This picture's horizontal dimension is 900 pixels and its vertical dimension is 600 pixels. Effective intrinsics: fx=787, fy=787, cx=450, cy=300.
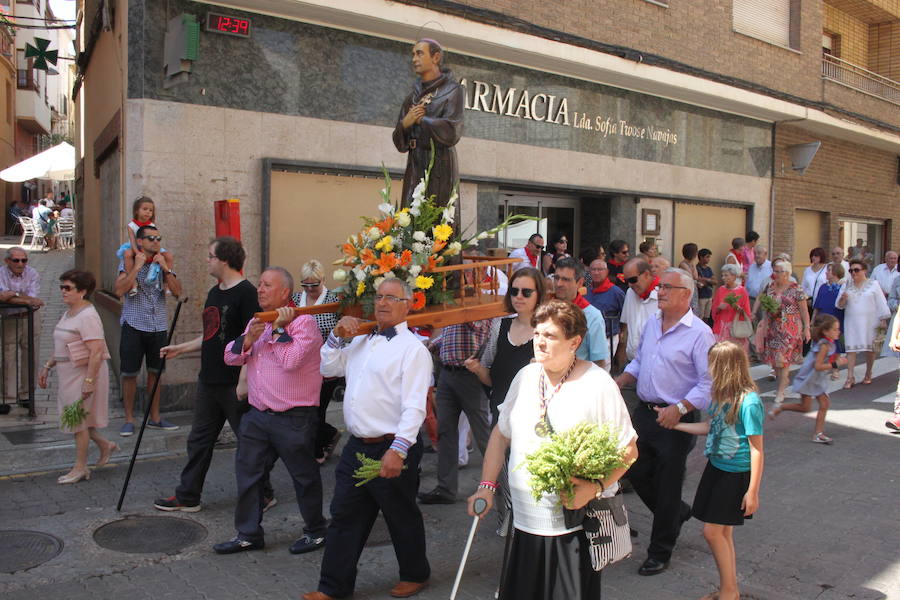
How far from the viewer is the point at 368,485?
4336 millimetres

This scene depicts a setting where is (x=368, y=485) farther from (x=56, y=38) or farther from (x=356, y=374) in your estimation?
(x=56, y=38)

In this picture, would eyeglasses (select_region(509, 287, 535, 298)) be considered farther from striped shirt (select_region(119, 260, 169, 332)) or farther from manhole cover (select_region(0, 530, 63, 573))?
striped shirt (select_region(119, 260, 169, 332))

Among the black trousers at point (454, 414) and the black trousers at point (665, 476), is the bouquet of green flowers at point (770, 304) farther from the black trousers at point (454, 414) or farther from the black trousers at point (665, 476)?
the black trousers at point (665, 476)

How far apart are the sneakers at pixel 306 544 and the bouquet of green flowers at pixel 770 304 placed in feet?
22.3

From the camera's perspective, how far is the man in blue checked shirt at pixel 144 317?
7.75 meters

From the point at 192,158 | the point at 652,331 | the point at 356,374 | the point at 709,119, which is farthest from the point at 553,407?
the point at 709,119

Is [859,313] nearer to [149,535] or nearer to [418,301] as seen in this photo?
[418,301]

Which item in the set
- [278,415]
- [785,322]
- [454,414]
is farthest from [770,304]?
[278,415]

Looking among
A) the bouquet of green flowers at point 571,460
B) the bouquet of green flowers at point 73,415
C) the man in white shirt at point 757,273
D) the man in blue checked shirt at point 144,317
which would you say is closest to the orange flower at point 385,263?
the bouquet of green flowers at point 571,460

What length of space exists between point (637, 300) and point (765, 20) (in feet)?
39.9

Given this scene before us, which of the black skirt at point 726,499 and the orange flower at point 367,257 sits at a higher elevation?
the orange flower at point 367,257

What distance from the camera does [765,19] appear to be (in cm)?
1636

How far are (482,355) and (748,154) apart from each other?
A: 12.9 metres

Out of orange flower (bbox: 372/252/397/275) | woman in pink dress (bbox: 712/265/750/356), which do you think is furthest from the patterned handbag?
woman in pink dress (bbox: 712/265/750/356)
